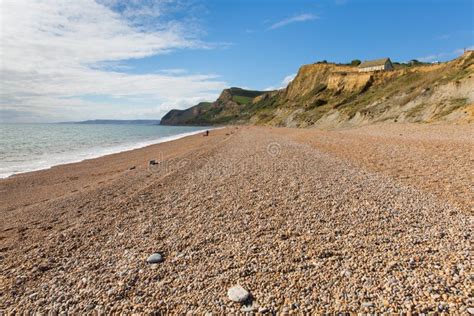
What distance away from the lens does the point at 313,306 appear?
380 cm

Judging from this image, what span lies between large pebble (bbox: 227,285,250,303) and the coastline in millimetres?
93

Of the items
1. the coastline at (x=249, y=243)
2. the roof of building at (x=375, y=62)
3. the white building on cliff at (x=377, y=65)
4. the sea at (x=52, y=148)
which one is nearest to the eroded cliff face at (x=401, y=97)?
the white building on cliff at (x=377, y=65)

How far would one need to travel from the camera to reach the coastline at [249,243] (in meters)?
4.15

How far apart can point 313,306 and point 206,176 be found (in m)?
9.68

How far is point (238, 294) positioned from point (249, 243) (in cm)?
171

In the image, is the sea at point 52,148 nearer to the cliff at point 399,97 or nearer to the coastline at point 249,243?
the coastline at point 249,243

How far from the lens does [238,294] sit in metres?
4.16

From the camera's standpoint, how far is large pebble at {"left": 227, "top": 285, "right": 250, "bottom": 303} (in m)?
4.07

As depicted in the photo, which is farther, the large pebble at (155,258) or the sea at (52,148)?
the sea at (52,148)

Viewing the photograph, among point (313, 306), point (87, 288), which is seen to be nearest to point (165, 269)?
point (87, 288)

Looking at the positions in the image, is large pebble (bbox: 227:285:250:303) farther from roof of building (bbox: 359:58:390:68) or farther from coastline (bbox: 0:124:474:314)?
roof of building (bbox: 359:58:390:68)

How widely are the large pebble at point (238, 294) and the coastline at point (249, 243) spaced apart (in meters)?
0.09

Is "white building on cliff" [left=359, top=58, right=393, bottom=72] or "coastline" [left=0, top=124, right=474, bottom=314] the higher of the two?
"white building on cliff" [left=359, top=58, right=393, bottom=72]

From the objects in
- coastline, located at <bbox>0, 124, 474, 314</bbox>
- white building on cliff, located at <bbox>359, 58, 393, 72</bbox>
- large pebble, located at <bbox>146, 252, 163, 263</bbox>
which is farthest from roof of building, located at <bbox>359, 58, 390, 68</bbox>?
large pebble, located at <bbox>146, 252, 163, 263</bbox>
